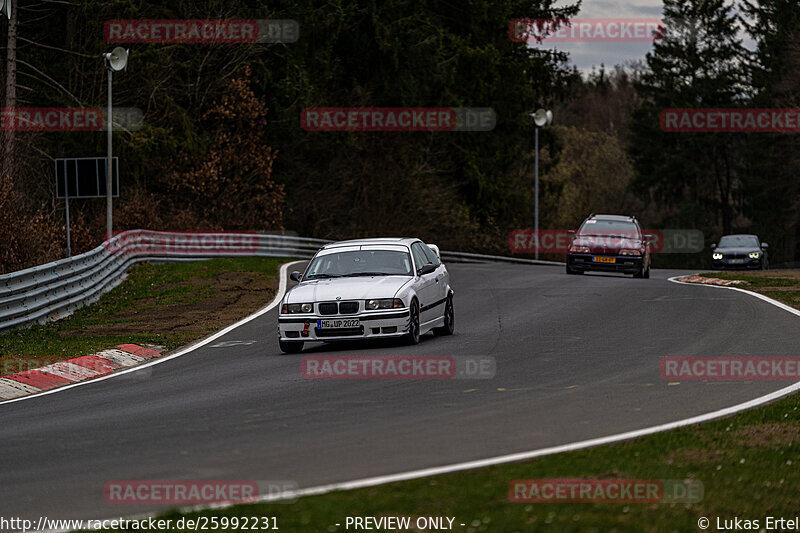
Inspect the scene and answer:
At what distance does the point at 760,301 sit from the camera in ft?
73.7

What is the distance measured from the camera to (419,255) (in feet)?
59.5

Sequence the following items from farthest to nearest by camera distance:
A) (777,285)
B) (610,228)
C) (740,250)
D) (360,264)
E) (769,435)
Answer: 1. (740,250)
2. (610,228)
3. (777,285)
4. (360,264)
5. (769,435)

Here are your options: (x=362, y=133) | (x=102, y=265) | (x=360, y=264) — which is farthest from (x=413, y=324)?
(x=362, y=133)

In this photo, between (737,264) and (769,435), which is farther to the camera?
(737,264)

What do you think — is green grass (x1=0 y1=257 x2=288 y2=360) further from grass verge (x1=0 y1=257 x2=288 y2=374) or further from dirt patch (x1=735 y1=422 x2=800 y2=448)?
dirt patch (x1=735 y1=422 x2=800 y2=448)

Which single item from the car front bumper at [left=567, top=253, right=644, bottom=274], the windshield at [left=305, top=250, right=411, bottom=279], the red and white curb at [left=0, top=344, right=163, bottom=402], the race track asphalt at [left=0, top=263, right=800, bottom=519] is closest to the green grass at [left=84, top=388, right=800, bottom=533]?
the race track asphalt at [left=0, top=263, right=800, bottom=519]

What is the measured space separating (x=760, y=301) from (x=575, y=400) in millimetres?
12303

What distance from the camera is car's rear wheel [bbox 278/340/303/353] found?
1605cm

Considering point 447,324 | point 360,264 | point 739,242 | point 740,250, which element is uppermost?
→ point 360,264

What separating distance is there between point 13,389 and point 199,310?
30.0 ft

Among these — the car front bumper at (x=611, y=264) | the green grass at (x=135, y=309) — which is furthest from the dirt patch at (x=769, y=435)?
the car front bumper at (x=611, y=264)

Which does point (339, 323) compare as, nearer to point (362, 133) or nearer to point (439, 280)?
point (439, 280)

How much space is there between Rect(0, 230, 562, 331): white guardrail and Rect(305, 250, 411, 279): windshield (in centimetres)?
524

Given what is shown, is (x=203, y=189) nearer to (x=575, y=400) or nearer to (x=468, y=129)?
(x=468, y=129)
